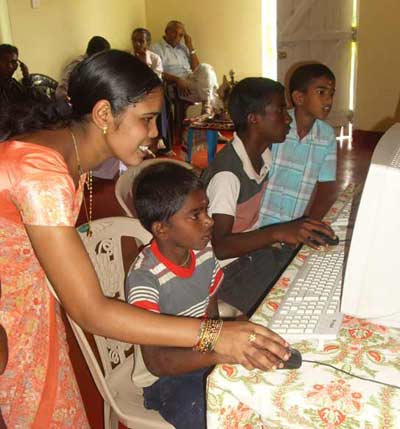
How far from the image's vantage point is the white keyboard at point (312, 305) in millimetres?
922

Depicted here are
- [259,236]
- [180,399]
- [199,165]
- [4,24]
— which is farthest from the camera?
[199,165]

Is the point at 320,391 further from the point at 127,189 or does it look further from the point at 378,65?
the point at 378,65

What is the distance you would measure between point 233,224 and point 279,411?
2.81 feet

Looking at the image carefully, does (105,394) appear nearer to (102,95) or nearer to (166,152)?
(102,95)

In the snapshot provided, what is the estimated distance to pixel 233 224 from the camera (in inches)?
62.9

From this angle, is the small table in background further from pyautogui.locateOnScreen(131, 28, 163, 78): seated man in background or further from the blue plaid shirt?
the blue plaid shirt

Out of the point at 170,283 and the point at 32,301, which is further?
the point at 170,283

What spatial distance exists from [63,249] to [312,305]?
1.58ft

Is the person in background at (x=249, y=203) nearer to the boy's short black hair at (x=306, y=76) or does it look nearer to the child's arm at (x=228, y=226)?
the child's arm at (x=228, y=226)

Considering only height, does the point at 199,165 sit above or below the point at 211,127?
below

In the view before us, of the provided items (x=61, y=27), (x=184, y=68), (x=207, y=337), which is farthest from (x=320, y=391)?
(x=184, y=68)

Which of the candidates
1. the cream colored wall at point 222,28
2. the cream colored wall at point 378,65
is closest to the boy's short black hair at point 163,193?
the cream colored wall at point 378,65

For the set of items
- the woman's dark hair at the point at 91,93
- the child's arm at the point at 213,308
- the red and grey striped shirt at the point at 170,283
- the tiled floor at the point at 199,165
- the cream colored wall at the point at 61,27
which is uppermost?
the cream colored wall at the point at 61,27

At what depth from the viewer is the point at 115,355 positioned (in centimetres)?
134
